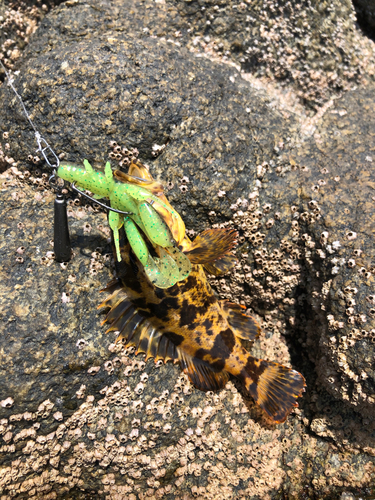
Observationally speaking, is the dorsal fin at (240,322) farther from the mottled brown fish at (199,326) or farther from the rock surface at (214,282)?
the rock surface at (214,282)

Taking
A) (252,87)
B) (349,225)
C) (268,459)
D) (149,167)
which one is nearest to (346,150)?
(349,225)

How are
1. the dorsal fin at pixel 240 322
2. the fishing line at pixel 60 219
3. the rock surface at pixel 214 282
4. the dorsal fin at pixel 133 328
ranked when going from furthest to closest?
the dorsal fin at pixel 240 322 < the dorsal fin at pixel 133 328 < the rock surface at pixel 214 282 < the fishing line at pixel 60 219

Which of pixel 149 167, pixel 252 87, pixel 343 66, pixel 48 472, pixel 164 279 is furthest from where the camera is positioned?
pixel 343 66

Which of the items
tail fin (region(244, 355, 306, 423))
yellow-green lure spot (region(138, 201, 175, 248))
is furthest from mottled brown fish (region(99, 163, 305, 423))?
yellow-green lure spot (region(138, 201, 175, 248))

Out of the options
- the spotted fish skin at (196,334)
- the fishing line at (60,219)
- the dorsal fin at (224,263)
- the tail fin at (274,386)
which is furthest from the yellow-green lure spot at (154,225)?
the tail fin at (274,386)

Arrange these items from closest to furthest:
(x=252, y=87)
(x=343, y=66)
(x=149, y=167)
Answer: (x=149, y=167), (x=252, y=87), (x=343, y=66)

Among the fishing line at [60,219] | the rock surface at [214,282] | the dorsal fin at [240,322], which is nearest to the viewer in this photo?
the fishing line at [60,219]

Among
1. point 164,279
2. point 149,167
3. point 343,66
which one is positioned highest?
point 343,66

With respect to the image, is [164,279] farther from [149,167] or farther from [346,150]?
[346,150]
